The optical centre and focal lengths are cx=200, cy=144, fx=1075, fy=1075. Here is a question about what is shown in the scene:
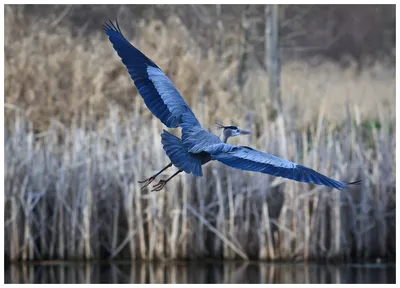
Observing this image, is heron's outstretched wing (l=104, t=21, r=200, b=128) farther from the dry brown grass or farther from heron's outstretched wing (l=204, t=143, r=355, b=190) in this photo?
the dry brown grass

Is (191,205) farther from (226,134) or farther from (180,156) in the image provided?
(180,156)

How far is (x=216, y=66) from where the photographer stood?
788 cm

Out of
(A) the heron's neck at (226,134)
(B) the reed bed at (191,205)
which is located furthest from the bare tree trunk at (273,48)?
(A) the heron's neck at (226,134)

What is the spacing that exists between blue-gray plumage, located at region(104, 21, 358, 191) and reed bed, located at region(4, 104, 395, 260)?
1614 mm

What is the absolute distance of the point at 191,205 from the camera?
5.53 m

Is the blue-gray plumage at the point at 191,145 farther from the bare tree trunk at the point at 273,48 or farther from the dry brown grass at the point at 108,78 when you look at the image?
the bare tree trunk at the point at 273,48

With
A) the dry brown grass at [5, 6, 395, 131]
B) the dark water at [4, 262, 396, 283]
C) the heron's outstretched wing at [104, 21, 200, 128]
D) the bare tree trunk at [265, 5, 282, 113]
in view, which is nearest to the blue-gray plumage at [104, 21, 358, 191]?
the heron's outstretched wing at [104, 21, 200, 128]

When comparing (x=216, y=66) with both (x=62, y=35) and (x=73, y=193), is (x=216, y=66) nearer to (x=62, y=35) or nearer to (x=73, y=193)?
(x=62, y=35)

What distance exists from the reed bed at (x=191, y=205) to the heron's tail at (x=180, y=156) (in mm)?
1984

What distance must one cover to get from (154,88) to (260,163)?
66cm

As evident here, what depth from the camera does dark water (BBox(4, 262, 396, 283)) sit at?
5230 millimetres

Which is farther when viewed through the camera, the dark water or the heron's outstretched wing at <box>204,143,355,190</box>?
the dark water

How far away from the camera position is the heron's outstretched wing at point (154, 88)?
3.77 metres

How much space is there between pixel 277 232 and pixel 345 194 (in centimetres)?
43
